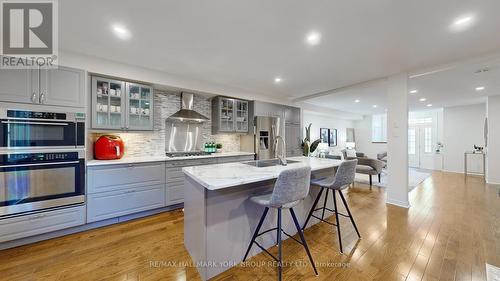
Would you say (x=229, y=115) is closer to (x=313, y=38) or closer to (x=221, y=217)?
(x=313, y=38)

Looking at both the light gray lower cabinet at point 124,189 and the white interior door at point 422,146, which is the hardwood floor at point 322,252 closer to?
the light gray lower cabinet at point 124,189

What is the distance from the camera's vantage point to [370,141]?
9719mm

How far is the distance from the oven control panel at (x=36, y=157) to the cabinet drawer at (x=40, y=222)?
664 mm

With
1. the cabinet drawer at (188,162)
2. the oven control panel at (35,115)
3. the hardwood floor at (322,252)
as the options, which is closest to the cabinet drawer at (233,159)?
the cabinet drawer at (188,162)

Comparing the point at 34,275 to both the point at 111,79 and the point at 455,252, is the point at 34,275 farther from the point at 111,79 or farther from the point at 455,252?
the point at 455,252

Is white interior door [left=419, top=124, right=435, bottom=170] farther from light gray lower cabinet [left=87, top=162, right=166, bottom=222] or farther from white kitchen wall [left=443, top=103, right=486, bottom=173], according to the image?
light gray lower cabinet [left=87, top=162, right=166, bottom=222]

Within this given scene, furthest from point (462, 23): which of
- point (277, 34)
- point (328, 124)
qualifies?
point (328, 124)

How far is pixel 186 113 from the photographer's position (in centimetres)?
391

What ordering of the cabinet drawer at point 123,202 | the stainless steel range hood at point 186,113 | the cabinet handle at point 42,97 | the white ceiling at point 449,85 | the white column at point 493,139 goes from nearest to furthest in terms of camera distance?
the cabinet handle at point 42,97 < the cabinet drawer at point 123,202 < the white ceiling at point 449,85 < the stainless steel range hood at point 186,113 < the white column at point 493,139

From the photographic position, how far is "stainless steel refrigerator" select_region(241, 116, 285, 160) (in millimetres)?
4727

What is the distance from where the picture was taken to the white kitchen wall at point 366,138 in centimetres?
961

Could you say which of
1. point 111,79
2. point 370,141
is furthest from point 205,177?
point 370,141

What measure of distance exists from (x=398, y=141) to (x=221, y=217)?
11.9 ft

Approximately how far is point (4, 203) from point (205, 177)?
2.51 metres
